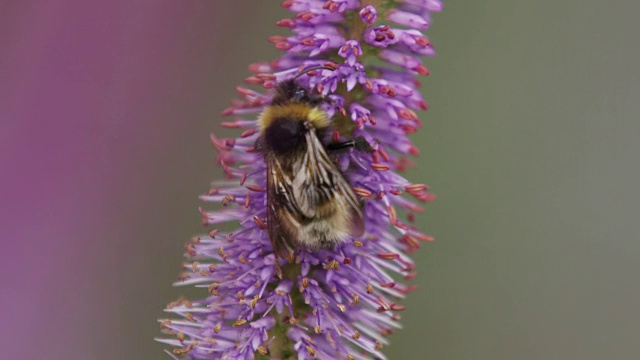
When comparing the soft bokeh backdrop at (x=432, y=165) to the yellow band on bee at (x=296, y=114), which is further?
the soft bokeh backdrop at (x=432, y=165)

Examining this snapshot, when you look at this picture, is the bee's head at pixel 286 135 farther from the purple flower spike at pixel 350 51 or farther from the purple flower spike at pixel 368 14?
the purple flower spike at pixel 368 14

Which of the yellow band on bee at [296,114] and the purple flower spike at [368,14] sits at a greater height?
the purple flower spike at [368,14]

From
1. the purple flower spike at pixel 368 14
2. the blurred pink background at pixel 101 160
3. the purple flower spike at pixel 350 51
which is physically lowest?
the blurred pink background at pixel 101 160

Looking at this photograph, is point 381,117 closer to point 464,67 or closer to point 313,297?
point 313,297

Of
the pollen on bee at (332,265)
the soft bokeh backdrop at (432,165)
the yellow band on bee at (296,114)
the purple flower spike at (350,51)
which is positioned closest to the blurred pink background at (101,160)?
the soft bokeh backdrop at (432,165)

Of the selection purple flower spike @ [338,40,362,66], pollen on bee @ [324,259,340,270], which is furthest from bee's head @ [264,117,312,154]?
pollen on bee @ [324,259,340,270]

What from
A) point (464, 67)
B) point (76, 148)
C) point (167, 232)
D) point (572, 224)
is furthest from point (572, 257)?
point (76, 148)
